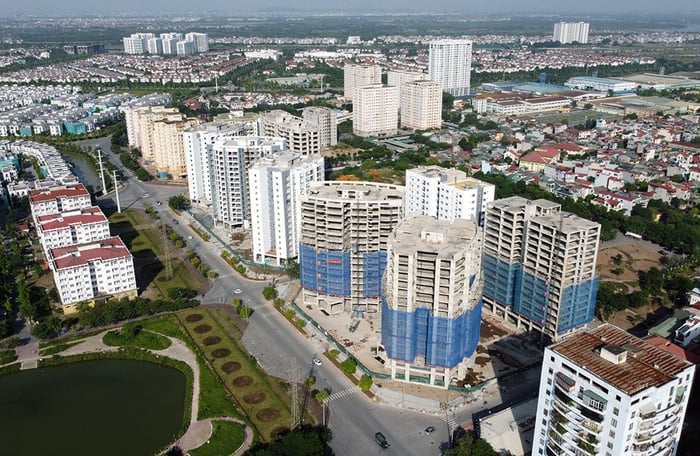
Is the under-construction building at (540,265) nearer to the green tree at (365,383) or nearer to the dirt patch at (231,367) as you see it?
the green tree at (365,383)

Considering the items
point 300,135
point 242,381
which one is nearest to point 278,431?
point 242,381

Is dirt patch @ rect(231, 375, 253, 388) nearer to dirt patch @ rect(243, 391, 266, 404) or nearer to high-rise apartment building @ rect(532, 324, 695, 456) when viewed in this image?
dirt patch @ rect(243, 391, 266, 404)

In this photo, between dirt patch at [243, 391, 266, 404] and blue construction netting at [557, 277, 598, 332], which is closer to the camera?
dirt patch at [243, 391, 266, 404]

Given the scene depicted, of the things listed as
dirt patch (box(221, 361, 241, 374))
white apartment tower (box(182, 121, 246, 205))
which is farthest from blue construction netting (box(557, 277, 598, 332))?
white apartment tower (box(182, 121, 246, 205))

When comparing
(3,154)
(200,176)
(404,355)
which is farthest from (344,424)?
(3,154)

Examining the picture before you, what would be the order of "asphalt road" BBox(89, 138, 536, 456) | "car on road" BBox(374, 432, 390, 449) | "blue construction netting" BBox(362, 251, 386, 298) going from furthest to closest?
"blue construction netting" BBox(362, 251, 386, 298)
"asphalt road" BBox(89, 138, 536, 456)
"car on road" BBox(374, 432, 390, 449)

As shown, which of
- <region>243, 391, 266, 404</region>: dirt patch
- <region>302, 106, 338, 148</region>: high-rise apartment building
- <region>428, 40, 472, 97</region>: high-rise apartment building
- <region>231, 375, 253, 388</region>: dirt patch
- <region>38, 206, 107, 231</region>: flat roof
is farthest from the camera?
<region>428, 40, 472, 97</region>: high-rise apartment building
